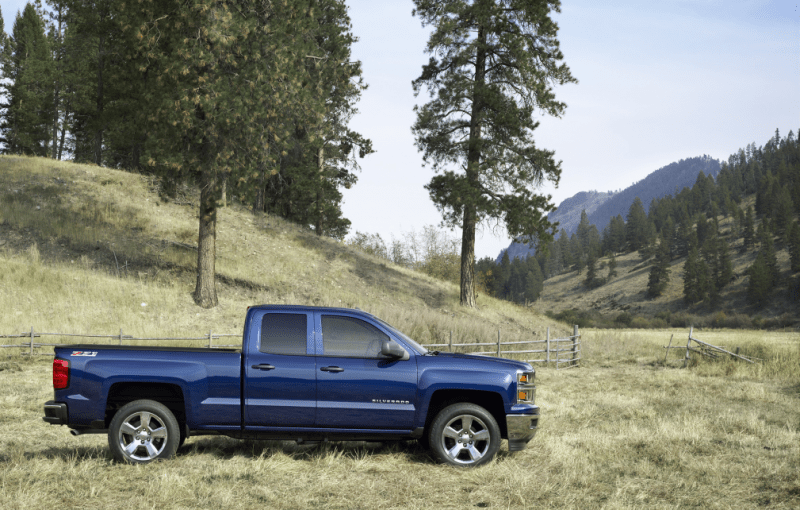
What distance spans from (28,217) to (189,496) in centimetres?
2431

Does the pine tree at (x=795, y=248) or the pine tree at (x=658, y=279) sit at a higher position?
the pine tree at (x=795, y=248)

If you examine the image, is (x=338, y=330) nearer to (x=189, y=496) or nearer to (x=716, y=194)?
(x=189, y=496)

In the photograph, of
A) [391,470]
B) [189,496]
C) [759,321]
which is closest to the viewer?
[189,496]

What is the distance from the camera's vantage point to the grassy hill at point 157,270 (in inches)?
805

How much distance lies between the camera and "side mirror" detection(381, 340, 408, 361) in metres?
6.85

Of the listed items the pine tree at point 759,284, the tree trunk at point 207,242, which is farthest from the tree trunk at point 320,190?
the pine tree at point 759,284

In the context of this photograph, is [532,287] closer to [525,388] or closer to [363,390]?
[525,388]

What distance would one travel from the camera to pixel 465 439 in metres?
7.23

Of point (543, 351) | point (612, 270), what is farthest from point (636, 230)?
point (543, 351)

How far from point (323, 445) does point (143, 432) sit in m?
2.21

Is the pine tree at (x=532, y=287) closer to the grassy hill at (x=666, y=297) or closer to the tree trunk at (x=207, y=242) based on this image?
the grassy hill at (x=666, y=297)

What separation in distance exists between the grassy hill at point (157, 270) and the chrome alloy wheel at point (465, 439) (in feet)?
45.8

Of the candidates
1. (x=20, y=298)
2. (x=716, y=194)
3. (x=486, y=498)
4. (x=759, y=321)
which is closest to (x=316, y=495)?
(x=486, y=498)

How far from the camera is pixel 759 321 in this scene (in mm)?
100688
